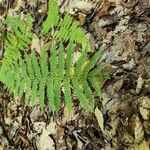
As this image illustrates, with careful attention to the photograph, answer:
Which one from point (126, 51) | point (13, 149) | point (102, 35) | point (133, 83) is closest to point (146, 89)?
point (133, 83)

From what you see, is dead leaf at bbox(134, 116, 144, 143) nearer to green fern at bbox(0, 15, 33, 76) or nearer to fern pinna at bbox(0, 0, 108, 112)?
fern pinna at bbox(0, 0, 108, 112)

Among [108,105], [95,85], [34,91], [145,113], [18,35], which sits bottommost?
[145,113]

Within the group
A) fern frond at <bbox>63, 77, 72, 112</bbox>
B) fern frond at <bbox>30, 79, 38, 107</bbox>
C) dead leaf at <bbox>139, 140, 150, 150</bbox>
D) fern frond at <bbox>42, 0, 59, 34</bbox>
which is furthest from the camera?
fern frond at <bbox>42, 0, 59, 34</bbox>

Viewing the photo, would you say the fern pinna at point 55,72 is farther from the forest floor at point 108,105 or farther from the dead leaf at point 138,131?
the dead leaf at point 138,131

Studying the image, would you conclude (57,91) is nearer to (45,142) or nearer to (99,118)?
(99,118)

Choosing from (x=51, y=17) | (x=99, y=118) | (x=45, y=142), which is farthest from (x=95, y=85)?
(x=51, y=17)

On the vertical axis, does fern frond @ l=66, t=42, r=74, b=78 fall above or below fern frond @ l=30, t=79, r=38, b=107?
above

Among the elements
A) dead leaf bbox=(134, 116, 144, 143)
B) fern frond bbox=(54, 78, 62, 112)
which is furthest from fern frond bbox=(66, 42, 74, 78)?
dead leaf bbox=(134, 116, 144, 143)
